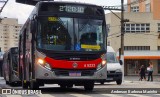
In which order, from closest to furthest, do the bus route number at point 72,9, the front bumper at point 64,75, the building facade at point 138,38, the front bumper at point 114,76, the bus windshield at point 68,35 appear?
1. the front bumper at point 64,75
2. the bus windshield at point 68,35
3. the bus route number at point 72,9
4. the front bumper at point 114,76
5. the building facade at point 138,38

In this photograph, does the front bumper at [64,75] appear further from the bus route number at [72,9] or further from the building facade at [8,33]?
the building facade at [8,33]

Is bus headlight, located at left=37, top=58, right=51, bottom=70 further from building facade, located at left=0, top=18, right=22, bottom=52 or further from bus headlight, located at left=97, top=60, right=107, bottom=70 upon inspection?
building facade, located at left=0, top=18, right=22, bottom=52

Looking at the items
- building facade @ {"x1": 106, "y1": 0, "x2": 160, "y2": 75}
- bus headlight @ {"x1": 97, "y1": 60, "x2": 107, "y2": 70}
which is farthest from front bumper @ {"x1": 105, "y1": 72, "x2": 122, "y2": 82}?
building facade @ {"x1": 106, "y1": 0, "x2": 160, "y2": 75}

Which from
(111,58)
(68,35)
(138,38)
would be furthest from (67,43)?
(138,38)

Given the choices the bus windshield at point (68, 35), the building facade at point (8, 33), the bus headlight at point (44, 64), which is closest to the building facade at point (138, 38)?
the building facade at point (8, 33)

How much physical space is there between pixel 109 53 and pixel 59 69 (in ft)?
Answer: 41.7

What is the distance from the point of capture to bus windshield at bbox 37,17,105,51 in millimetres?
17406

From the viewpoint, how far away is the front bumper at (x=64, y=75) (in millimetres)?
17297

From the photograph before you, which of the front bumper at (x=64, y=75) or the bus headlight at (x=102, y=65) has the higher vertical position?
the bus headlight at (x=102, y=65)

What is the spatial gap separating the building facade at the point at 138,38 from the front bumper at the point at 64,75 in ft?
159

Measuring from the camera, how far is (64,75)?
17.5 metres

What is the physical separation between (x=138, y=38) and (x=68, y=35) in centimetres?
5021

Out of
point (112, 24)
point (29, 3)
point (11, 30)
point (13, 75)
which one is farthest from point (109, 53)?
point (11, 30)

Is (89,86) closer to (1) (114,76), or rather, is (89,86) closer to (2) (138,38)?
(1) (114,76)
